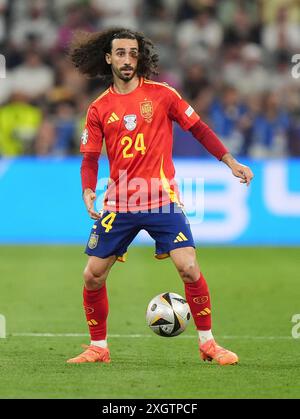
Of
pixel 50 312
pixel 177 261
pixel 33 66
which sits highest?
pixel 33 66

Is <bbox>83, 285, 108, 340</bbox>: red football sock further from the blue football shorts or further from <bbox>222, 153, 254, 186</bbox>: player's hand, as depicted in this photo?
<bbox>222, 153, 254, 186</bbox>: player's hand

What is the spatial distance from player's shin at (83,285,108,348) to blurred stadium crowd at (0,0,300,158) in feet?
28.4

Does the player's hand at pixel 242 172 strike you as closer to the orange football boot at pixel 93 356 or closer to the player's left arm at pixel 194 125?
the player's left arm at pixel 194 125

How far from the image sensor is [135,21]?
19.9 m

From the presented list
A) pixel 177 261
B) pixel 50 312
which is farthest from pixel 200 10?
pixel 177 261

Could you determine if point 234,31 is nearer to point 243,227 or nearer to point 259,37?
point 259,37

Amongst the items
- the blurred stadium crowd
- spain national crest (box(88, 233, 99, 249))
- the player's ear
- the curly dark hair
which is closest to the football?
spain national crest (box(88, 233, 99, 249))

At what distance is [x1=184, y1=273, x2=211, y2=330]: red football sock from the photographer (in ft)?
24.6

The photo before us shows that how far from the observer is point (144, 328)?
9.31 m

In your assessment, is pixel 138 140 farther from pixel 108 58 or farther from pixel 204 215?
pixel 204 215
